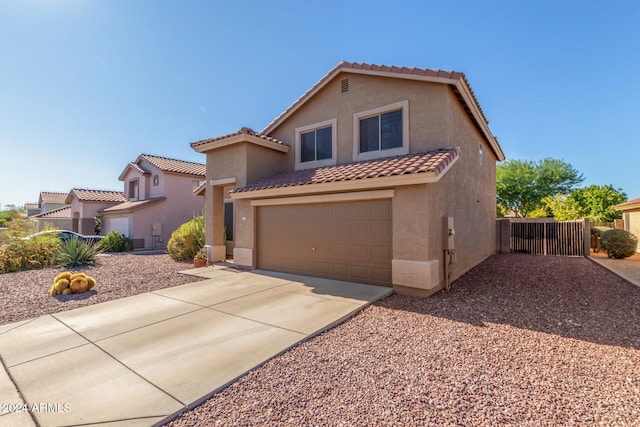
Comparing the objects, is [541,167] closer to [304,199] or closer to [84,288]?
[304,199]

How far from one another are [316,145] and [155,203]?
52.4ft

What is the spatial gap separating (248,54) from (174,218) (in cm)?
1510

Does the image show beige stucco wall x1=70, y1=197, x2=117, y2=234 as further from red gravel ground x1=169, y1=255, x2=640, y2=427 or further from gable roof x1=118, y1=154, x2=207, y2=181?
red gravel ground x1=169, y1=255, x2=640, y2=427

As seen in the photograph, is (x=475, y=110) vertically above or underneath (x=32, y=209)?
above

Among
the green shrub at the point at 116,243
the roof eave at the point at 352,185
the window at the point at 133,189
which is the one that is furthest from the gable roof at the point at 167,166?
the roof eave at the point at 352,185

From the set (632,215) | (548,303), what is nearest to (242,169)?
(548,303)

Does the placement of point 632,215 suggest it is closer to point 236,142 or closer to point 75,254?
point 236,142

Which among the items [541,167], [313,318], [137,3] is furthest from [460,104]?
[541,167]

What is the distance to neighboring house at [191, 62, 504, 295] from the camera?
7316 millimetres

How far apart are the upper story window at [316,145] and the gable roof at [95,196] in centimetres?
2317

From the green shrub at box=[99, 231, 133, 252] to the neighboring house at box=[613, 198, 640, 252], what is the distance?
107 ft

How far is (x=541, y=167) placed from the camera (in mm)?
30922

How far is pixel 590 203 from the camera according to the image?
99.9 ft

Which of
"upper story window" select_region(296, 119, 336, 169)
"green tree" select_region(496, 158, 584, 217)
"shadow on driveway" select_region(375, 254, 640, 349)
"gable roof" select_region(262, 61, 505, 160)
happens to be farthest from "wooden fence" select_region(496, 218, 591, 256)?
"green tree" select_region(496, 158, 584, 217)
